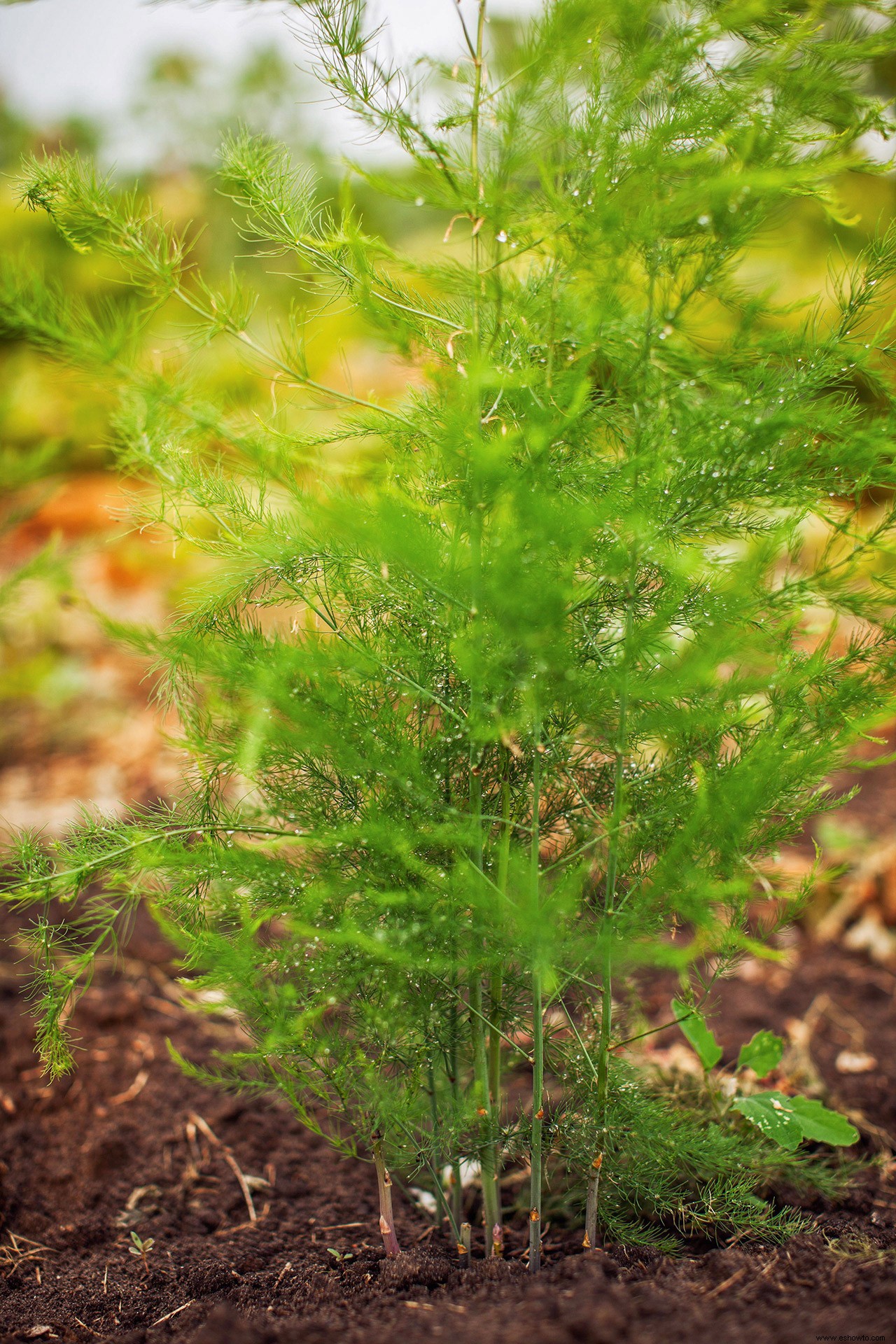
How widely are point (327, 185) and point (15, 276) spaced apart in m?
3.46

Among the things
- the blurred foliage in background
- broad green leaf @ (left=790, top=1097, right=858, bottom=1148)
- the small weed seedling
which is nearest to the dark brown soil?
the small weed seedling

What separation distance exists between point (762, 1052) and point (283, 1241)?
952 millimetres

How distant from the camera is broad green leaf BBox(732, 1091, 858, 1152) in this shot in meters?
1.48

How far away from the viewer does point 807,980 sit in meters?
2.63

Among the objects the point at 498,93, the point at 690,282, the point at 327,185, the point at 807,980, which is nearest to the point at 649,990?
the point at 807,980

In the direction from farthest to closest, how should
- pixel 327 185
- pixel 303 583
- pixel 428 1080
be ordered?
pixel 327 185 → pixel 428 1080 → pixel 303 583

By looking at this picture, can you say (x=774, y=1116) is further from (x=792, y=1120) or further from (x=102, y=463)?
(x=102, y=463)

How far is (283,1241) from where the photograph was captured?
1604 millimetres

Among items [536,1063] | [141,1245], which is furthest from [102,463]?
[536,1063]

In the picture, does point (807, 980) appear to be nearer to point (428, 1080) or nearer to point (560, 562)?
point (428, 1080)

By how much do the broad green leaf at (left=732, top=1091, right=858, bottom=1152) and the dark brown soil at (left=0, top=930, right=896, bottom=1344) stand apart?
0.13m

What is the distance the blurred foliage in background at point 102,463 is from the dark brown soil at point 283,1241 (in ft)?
2.49

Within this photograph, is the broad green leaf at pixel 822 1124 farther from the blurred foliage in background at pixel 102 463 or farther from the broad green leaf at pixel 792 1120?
the blurred foliage in background at pixel 102 463

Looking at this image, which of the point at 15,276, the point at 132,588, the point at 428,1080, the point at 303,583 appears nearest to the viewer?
the point at 15,276
